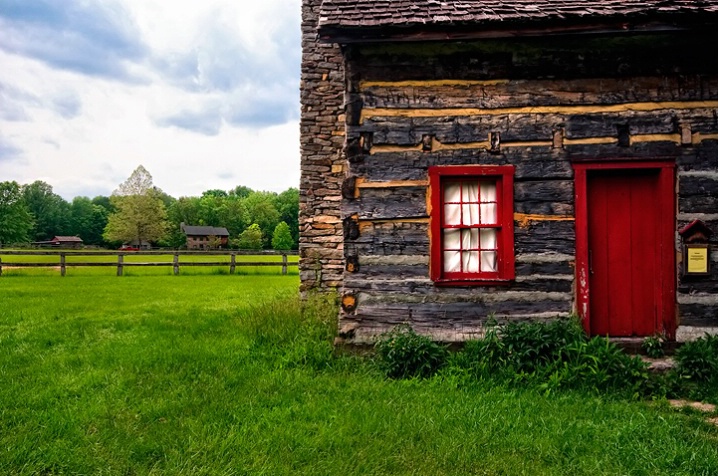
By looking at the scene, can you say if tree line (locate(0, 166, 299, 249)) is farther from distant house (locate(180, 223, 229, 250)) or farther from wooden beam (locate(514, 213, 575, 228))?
wooden beam (locate(514, 213, 575, 228))

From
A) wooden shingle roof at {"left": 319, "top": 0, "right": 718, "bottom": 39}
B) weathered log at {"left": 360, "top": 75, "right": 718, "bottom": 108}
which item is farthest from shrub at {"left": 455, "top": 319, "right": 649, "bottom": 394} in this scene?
wooden shingle roof at {"left": 319, "top": 0, "right": 718, "bottom": 39}

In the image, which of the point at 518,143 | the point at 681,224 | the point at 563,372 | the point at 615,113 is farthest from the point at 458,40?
the point at 563,372

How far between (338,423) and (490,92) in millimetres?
4614

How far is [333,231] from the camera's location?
34.7 ft

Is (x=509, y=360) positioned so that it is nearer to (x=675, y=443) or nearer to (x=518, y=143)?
(x=675, y=443)

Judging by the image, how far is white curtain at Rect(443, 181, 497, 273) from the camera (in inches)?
257

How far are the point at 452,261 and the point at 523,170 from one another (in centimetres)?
152

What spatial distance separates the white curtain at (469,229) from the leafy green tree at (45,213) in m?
94.3

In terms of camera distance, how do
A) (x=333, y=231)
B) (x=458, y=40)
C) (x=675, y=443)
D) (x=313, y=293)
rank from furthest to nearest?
(x=333, y=231) → (x=313, y=293) → (x=458, y=40) → (x=675, y=443)

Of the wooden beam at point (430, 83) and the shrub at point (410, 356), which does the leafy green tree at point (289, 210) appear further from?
the shrub at point (410, 356)

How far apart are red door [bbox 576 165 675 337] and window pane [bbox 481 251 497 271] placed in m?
1.08

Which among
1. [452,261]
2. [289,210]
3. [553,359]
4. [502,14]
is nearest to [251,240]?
[289,210]

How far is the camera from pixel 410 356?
606 centimetres

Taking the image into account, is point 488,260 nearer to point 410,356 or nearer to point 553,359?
point 553,359
